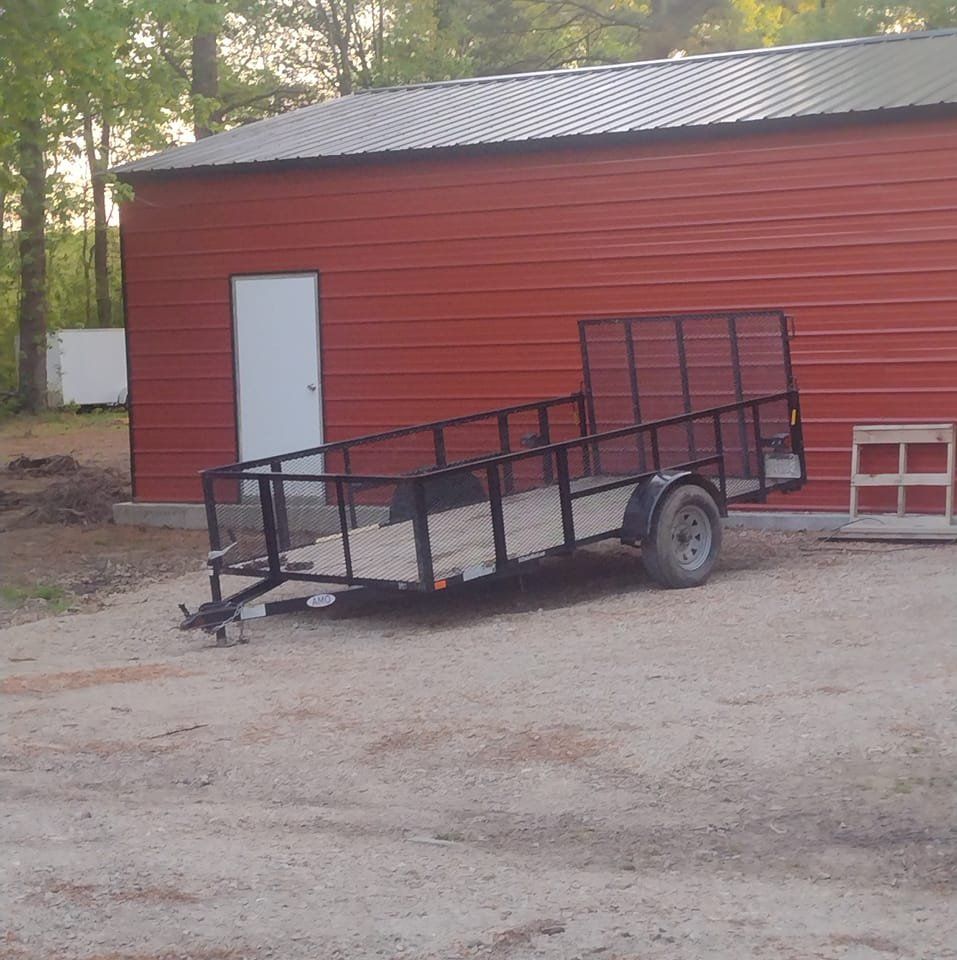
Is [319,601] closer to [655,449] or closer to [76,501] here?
[655,449]

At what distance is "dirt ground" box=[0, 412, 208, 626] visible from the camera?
11516mm

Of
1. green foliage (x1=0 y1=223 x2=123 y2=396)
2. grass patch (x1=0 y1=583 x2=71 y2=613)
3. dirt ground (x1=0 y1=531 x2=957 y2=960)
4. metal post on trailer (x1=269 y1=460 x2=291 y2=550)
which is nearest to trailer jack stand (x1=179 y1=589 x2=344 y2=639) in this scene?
dirt ground (x1=0 y1=531 x2=957 y2=960)

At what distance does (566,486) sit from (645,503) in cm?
65

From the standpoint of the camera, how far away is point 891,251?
12328mm

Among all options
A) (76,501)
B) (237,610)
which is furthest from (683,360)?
(76,501)

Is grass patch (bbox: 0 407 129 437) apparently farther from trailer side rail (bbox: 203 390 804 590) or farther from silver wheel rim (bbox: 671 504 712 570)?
silver wheel rim (bbox: 671 504 712 570)

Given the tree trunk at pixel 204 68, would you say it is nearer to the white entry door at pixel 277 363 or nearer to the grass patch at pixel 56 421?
the grass patch at pixel 56 421

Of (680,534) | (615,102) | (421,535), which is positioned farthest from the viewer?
(615,102)

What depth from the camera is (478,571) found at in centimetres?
932

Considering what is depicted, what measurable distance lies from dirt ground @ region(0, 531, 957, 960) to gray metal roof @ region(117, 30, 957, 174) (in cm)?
502

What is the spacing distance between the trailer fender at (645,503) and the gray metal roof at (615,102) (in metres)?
3.94

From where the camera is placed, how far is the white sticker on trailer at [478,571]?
9281 millimetres

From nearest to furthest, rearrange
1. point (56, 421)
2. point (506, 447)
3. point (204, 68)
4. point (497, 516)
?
point (497, 516)
point (506, 447)
point (204, 68)
point (56, 421)

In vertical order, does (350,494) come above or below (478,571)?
above
